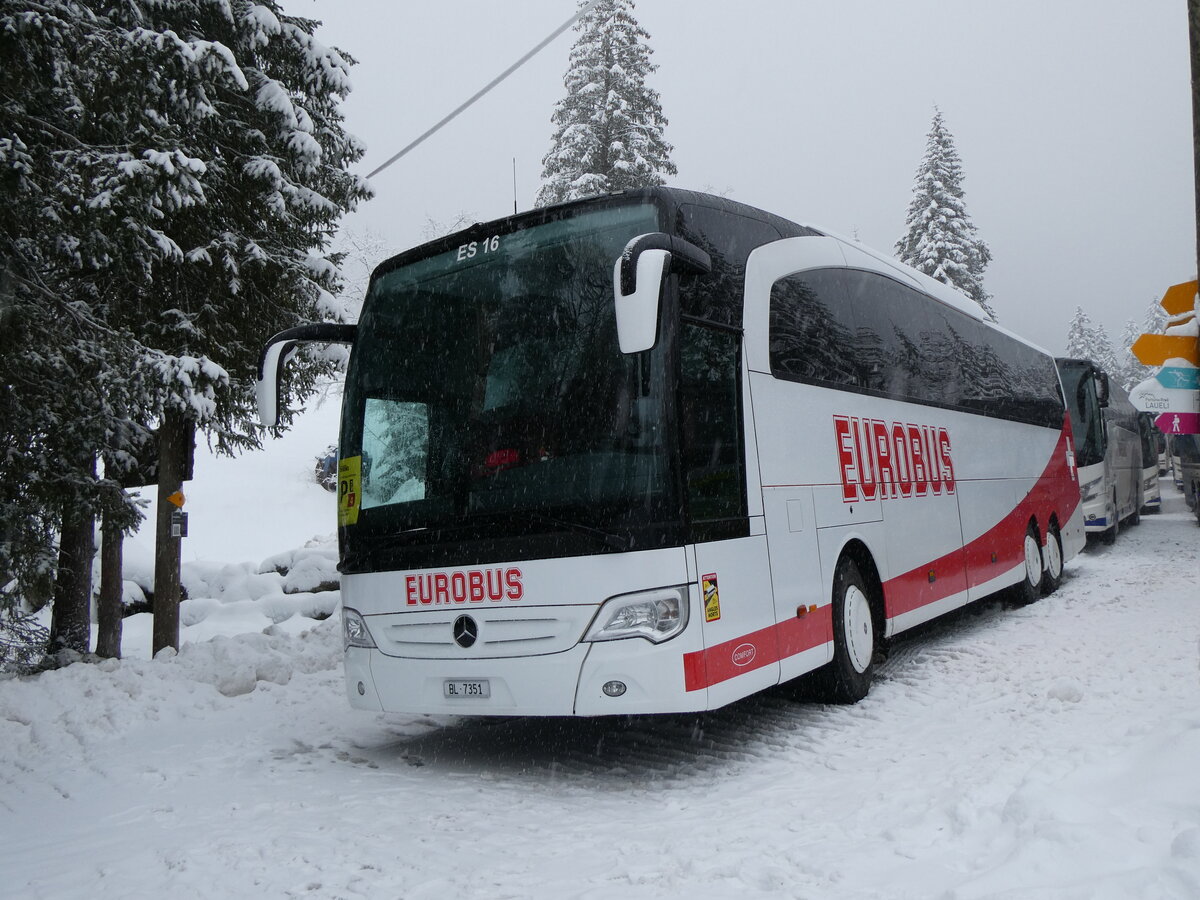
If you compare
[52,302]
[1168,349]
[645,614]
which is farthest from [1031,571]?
[52,302]

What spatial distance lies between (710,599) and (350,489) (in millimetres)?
2571

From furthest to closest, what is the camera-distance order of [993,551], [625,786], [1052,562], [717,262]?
[1052,562]
[993,551]
[717,262]
[625,786]

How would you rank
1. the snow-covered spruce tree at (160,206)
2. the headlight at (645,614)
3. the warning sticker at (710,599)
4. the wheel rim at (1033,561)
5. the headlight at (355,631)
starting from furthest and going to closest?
the wheel rim at (1033,561) < the snow-covered spruce tree at (160,206) < the headlight at (355,631) < the warning sticker at (710,599) < the headlight at (645,614)

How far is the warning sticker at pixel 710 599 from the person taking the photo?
577cm

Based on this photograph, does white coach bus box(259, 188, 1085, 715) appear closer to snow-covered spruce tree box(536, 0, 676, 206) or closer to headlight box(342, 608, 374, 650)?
headlight box(342, 608, 374, 650)

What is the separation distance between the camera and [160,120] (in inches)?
420

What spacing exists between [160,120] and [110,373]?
9.65ft

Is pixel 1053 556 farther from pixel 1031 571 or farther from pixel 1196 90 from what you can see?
pixel 1196 90

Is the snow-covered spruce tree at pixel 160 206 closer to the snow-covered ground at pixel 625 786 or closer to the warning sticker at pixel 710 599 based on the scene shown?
the snow-covered ground at pixel 625 786

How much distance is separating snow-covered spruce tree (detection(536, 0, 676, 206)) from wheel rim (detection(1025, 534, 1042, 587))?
18616 mm

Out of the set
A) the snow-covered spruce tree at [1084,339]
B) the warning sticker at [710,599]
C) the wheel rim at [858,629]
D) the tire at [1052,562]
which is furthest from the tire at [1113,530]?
the snow-covered spruce tree at [1084,339]

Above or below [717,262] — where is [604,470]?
below

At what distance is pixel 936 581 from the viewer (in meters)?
9.62

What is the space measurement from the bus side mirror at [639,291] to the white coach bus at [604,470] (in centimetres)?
1
